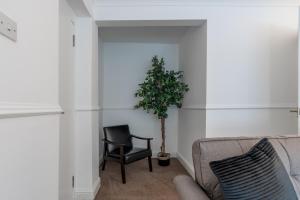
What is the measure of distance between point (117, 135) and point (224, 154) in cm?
281

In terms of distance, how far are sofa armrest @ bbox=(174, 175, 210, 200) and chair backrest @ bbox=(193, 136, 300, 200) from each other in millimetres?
37

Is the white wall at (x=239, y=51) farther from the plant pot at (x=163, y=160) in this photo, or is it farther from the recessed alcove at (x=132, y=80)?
the recessed alcove at (x=132, y=80)

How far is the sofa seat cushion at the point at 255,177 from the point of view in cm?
100

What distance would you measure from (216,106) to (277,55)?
0.97 meters

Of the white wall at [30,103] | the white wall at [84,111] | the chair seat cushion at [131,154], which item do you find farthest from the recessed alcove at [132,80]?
the white wall at [30,103]

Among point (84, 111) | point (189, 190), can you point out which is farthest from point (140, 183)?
point (189, 190)

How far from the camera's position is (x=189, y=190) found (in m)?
1.20

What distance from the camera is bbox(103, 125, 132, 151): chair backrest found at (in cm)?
375

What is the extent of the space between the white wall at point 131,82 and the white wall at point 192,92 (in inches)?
10.7

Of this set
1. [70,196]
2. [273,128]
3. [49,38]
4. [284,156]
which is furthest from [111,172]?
[284,156]

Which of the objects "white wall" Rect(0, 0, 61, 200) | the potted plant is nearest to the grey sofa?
"white wall" Rect(0, 0, 61, 200)

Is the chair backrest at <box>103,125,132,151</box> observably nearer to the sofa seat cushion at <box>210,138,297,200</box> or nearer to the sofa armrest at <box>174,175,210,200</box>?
the sofa armrest at <box>174,175,210,200</box>

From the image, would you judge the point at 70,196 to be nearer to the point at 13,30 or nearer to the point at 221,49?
the point at 13,30

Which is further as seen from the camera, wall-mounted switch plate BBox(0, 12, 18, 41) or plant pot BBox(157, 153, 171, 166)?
plant pot BBox(157, 153, 171, 166)
